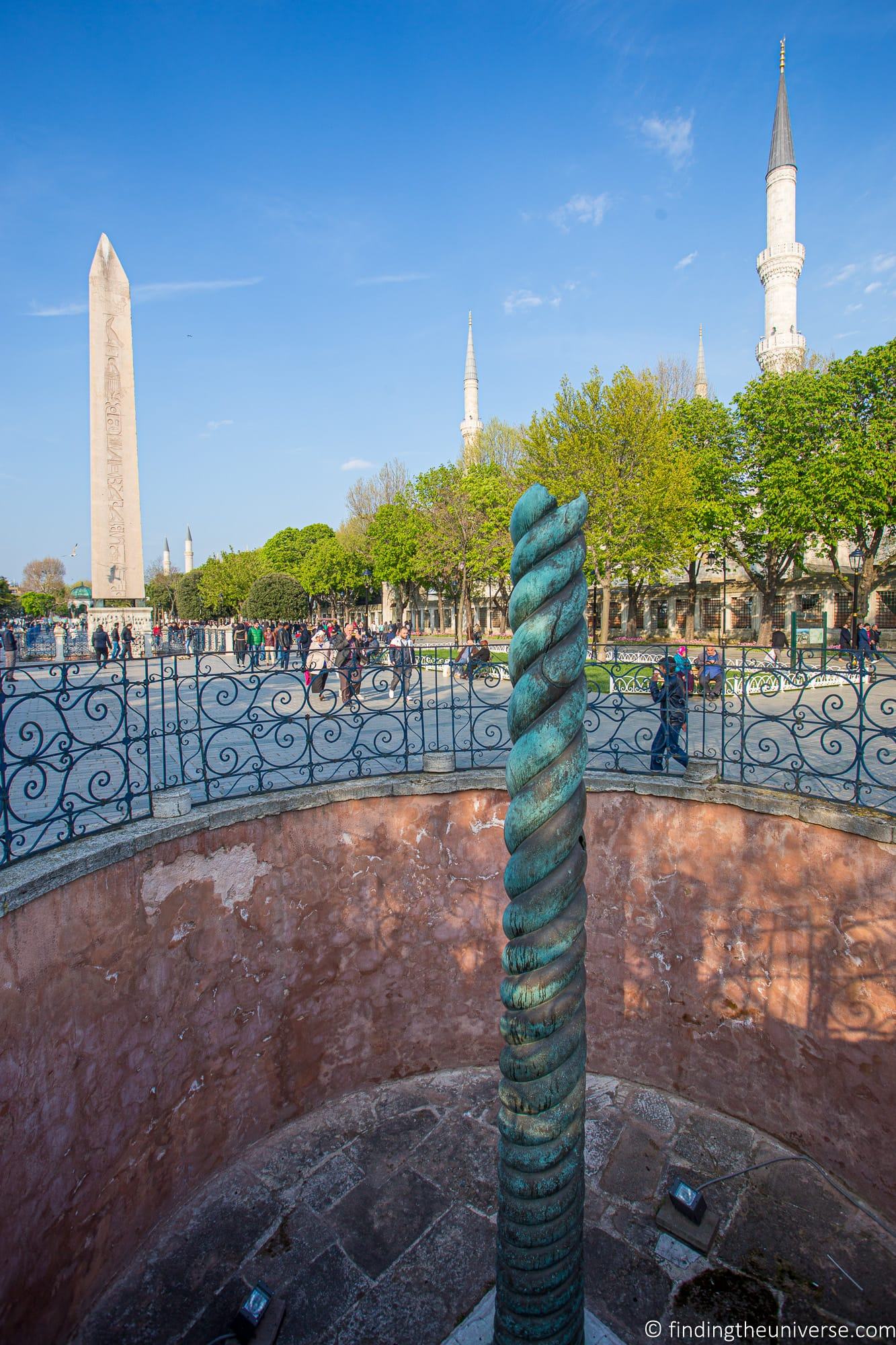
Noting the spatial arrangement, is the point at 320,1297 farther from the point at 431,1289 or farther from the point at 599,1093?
the point at 599,1093

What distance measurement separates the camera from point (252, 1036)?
5.40m

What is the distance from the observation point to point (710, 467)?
29.8 meters

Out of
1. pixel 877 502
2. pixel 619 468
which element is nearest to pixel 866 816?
pixel 619 468

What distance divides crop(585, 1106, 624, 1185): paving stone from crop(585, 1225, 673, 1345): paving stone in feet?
1.73

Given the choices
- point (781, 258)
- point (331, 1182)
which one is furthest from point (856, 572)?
point (331, 1182)

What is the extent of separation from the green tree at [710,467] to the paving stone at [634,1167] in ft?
85.9

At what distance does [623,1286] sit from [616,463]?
2264 cm

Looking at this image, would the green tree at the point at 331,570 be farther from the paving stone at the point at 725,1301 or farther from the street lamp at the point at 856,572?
the paving stone at the point at 725,1301

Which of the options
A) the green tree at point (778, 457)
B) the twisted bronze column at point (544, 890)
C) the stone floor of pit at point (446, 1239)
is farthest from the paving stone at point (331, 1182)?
the green tree at point (778, 457)

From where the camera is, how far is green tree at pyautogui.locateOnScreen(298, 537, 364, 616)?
49500mm

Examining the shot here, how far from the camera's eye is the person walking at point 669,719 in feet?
19.8

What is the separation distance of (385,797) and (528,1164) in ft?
11.6

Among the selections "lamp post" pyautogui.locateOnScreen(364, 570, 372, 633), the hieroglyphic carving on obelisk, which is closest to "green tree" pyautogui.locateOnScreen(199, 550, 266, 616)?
"lamp post" pyautogui.locateOnScreen(364, 570, 372, 633)

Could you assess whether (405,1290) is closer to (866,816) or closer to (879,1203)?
(879,1203)
